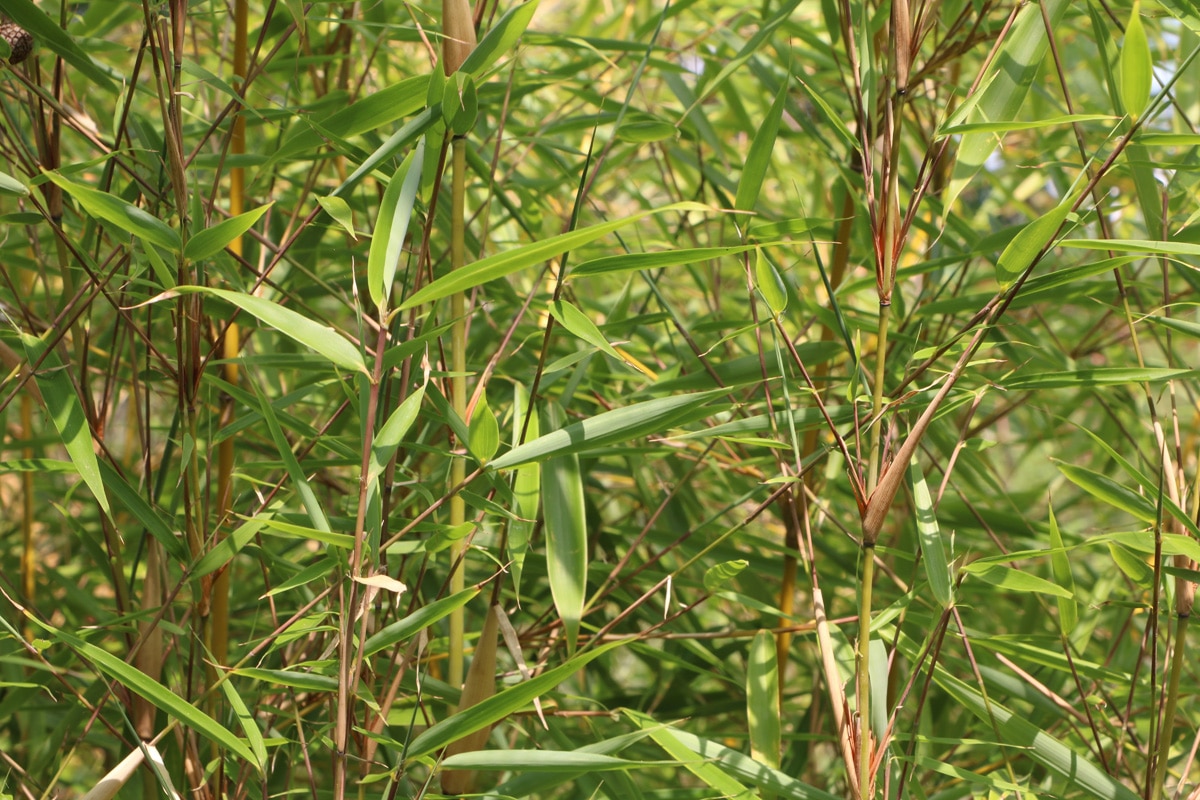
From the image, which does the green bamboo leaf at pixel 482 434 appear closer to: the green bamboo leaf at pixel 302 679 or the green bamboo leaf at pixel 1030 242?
the green bamboo leaf at pixel 302 679

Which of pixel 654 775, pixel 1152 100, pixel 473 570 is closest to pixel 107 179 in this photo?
pixel 473 570

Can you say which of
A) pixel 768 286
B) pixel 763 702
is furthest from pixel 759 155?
pixel 763 702

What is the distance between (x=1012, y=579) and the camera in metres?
0.52

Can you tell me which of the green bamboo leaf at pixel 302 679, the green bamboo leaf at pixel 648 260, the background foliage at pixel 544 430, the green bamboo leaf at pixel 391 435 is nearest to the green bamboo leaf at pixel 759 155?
the background foliage at pixel 544 430

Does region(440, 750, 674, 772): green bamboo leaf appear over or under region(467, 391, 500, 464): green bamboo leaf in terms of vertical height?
under

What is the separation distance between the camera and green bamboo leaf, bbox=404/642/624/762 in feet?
1.42

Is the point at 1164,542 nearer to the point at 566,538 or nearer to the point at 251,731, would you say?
the point at 566,538

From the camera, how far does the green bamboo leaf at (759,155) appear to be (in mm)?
542

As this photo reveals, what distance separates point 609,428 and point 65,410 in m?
0.26

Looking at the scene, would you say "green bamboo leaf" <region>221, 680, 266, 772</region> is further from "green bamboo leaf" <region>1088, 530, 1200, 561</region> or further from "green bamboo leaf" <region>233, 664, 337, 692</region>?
"green bamboo leaf" <region>1088, 530, 1200, 561</region>

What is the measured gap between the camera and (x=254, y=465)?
1.89ft

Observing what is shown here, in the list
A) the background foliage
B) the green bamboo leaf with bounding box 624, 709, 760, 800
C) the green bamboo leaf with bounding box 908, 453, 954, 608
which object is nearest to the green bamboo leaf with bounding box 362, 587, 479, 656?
the background foliage

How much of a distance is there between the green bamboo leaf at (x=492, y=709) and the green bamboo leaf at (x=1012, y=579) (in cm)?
18

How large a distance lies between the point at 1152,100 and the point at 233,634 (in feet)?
2.62
